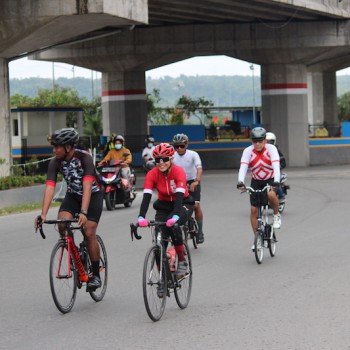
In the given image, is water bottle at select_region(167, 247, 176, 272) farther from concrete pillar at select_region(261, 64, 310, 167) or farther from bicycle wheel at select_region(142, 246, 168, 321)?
concrete pillar at select_region(261, 64, 310, 167)

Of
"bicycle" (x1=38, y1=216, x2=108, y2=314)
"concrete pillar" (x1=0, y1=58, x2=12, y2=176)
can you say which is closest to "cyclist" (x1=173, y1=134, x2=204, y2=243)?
"bicycle" (x1=38, y1=216, x2=108, y2=314)

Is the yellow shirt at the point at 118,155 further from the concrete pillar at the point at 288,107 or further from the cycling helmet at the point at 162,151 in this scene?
the concrete pillar at the point at 288,107

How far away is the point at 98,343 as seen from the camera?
8148 mm

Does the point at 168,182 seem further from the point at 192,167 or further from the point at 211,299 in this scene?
the point at 192,167

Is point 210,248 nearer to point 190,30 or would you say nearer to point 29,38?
point 29,38

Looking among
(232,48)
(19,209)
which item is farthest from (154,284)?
(232,48)

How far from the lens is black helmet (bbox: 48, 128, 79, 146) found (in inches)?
380

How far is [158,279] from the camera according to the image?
9.17 m

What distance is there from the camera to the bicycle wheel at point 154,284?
8953mm

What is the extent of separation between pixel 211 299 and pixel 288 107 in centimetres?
3614

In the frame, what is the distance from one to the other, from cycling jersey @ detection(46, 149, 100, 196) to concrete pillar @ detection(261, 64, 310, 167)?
36.3 m

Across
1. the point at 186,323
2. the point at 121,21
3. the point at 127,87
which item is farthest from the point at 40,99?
the point at 186,323

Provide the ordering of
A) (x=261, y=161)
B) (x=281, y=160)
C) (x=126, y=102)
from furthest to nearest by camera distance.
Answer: (x=126, y=102)
(x=281, y=160)
(x=261, y=161)

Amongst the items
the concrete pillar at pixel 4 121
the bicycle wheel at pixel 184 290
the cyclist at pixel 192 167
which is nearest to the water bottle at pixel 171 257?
the bicycle wheel at pixel 184 290
